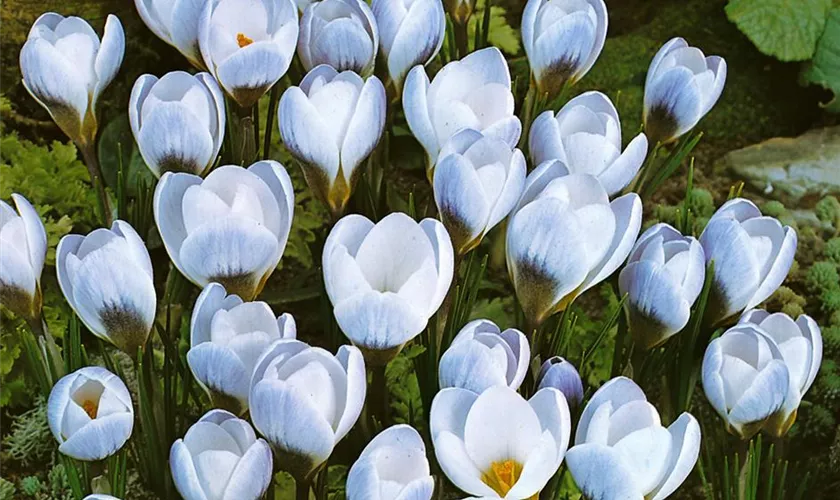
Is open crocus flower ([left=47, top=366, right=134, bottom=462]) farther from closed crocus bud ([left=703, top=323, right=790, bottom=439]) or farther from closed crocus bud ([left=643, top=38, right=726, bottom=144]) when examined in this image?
closed crocus bud ([left=643, top=38, right=726, bottom=144])

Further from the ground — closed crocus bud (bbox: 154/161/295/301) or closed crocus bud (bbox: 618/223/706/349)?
closed crocus bud (bbox: 154/161/295/301)

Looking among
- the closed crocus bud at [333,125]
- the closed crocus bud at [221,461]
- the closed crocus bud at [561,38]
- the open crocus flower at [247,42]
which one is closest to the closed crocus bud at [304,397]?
the closed crocus bud at [221,461]

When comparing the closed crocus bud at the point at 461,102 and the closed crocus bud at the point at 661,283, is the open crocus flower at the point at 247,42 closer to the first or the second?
the closed crocus bud at the point at 461,102

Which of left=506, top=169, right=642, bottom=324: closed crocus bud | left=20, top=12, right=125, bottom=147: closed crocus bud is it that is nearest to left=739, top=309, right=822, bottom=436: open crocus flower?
left=506, top=169, right=642, bottom=324: closed crocus bud

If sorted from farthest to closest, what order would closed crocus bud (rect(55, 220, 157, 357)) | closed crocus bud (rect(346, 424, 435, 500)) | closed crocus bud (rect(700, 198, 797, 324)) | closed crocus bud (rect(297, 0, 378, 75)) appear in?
closed crocus bud (rect(297, 0, 378, 75))
closed crocus bud (rect(700, 198, 797, 324))
closed crocus bud (rect(55, 220, 157, 357))
closed crocus bud (rect(346, 424, 435, 500))

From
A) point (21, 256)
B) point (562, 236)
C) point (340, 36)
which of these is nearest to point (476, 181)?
point (562, 236)

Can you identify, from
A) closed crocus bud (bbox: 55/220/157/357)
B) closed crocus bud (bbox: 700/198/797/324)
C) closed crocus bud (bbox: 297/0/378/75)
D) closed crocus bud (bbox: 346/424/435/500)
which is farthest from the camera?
closed crocus bud (bbox: 297/0/378/75)

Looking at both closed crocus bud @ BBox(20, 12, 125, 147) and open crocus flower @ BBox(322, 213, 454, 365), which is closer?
open crocus flower @ BBox(322, 213, 454, 365)
